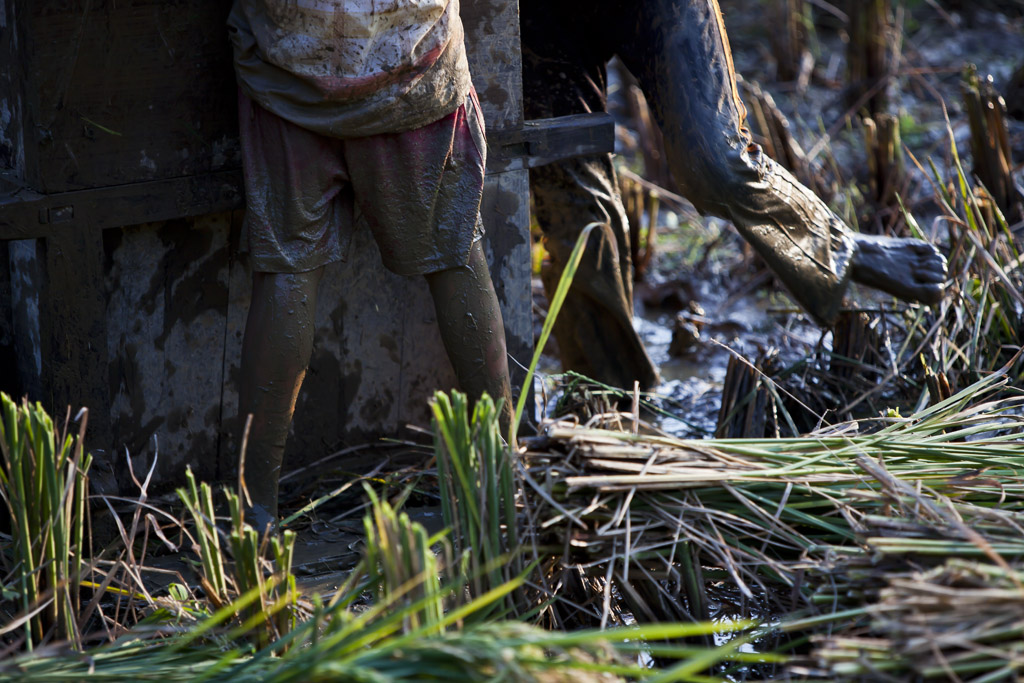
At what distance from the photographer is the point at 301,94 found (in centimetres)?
232

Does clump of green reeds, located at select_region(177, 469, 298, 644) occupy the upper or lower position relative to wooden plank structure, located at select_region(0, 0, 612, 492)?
lower

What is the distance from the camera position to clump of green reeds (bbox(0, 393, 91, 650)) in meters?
1.91

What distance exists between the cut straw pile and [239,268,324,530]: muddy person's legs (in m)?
0.65

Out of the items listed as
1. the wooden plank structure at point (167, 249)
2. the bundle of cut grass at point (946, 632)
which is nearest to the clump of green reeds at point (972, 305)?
the wooden plank structure at point (167, 249)

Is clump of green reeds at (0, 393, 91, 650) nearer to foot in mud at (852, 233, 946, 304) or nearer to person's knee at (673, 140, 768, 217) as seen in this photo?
person's knee at (673, 140, 768, 217)

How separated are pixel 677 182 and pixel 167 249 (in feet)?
4.53

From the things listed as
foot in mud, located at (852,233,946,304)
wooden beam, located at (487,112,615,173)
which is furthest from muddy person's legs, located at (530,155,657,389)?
foot in mud, located at (852,233,946,304)

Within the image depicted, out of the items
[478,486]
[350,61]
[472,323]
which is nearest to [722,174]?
[472,323]

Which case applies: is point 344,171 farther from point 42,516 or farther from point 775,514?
point 775,514

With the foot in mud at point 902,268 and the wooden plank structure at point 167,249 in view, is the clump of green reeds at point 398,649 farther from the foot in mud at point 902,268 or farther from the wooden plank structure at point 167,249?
the foot in mud at point 902,268

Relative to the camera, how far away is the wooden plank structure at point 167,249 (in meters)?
2.45

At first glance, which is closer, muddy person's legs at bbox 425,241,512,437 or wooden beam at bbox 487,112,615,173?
muddy person's legs at bbox 425,241,512,437

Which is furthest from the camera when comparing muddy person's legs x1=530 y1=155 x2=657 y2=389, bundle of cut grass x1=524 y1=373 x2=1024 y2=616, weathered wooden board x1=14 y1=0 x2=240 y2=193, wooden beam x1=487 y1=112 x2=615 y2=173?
muddy person's legs x1=530 y1=155 x2=657 y2=389

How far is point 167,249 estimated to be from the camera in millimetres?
2701
